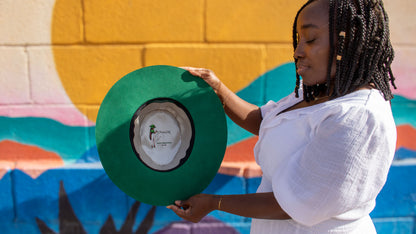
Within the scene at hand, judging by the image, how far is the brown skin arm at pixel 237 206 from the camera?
39.1 inches

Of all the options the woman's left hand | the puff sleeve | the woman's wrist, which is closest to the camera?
the puff sleeve

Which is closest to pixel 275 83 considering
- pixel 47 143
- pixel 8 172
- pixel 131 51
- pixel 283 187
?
pixel 131 51

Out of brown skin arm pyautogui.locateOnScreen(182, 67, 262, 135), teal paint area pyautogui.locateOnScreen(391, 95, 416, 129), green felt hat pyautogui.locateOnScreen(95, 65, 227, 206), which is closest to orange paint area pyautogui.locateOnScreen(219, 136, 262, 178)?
brown skin arm pyautogui.locateOnScreen(182, 67, 262, 135)

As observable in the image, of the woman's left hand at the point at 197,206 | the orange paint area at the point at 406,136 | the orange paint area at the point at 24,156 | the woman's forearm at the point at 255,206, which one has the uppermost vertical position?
the woman's forearm at the point at 255,206

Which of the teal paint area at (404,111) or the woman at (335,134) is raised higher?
the woman at (335,134)

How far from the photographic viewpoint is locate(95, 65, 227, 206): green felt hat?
1160 millimetres

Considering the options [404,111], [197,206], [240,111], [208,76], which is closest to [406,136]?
[404,111]

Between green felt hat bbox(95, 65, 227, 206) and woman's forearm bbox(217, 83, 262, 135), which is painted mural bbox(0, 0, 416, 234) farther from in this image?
green felt hat bbox(95, 65, 227, 206)

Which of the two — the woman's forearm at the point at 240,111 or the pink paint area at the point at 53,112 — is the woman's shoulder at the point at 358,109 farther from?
the pink paint area at the point at 53,112

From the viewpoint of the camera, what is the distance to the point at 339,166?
83 cm

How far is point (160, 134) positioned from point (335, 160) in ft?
2.18

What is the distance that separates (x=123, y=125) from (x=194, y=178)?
0.34 metres

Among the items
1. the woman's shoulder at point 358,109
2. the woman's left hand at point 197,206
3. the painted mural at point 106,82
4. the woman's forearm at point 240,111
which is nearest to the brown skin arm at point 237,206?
the woman's left hand at point 197,206

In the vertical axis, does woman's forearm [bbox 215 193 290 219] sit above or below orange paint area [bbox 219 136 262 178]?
above
